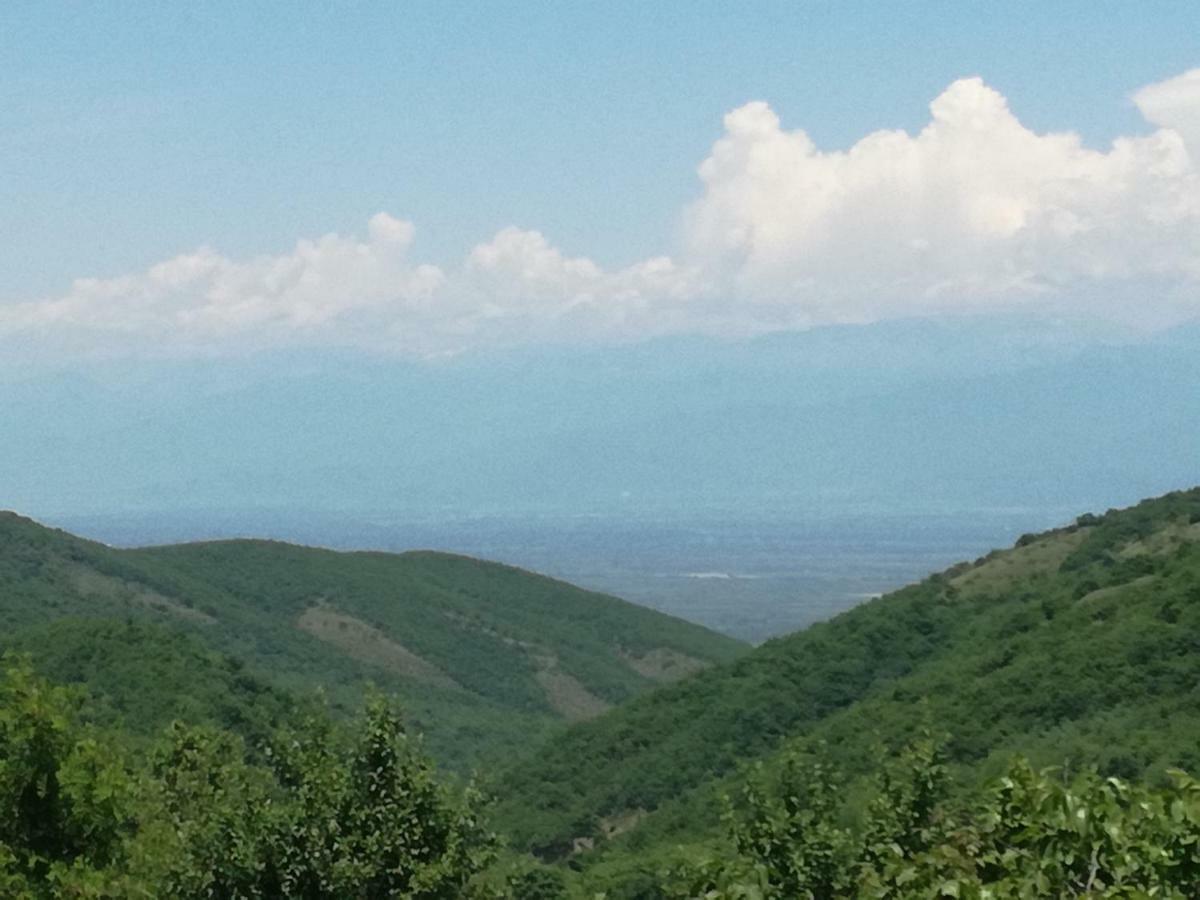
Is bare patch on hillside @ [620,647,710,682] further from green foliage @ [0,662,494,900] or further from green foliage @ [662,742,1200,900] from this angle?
green foliage @ [662,742,1200,900]

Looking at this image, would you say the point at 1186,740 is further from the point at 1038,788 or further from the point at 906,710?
the point at 1038,788

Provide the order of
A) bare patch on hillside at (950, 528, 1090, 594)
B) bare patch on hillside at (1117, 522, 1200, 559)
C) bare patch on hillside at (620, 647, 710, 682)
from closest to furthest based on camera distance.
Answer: bare patch on hillside at (1117, 522, 1200, 559) < bare patch on hillside at (950, 528, 1090, 594) < bare patch on hillside at (620, 647, 710, 682)

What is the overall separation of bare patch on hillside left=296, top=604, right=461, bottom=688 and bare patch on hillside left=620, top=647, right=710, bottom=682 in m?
26.7

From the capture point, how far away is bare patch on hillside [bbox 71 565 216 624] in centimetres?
14200

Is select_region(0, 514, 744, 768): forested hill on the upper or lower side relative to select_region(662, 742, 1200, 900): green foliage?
lower

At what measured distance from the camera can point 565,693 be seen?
167250 millimetres

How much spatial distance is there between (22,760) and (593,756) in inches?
2805

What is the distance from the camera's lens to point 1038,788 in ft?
45.5

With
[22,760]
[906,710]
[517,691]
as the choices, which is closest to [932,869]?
[22,760]

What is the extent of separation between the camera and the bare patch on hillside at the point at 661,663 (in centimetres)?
17588

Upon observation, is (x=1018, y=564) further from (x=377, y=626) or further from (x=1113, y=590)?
(x=377, y=626)

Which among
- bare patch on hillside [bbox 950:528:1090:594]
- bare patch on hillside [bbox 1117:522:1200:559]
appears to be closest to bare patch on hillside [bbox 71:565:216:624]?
bare patch on hillside [bbox 950:528:1090:594]

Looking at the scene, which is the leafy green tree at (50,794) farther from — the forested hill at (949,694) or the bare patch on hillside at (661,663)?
the bare patch on hillside at (661,663)

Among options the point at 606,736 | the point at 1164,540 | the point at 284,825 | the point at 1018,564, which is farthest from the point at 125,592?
the point at 284,825
